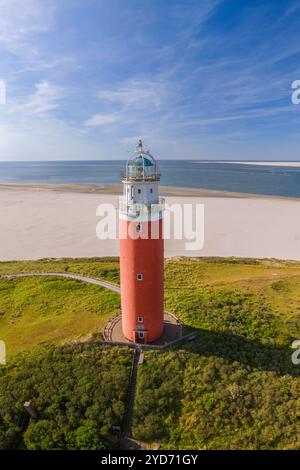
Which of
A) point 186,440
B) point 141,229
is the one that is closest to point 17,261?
point 141,229

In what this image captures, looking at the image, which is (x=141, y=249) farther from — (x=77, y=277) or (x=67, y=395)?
(x=77, y=277)

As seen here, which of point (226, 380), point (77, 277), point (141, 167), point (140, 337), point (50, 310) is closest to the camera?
point (141, 167)

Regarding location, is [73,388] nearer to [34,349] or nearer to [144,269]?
[34,349]

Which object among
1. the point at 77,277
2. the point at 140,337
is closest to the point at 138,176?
the point at 140,337

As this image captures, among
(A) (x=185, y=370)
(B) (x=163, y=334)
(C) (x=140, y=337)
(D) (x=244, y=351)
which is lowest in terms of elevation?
(A) (x=185, y=370)

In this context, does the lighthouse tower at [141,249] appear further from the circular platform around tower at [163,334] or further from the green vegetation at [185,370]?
the green vegetation at [185,370]

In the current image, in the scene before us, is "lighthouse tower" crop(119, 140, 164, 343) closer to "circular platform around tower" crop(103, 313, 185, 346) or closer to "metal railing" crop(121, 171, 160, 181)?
"metal railing" crop(121, 171, 160, 181)

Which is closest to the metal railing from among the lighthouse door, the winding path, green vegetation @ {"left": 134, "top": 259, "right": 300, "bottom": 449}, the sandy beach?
the lighthouse door
